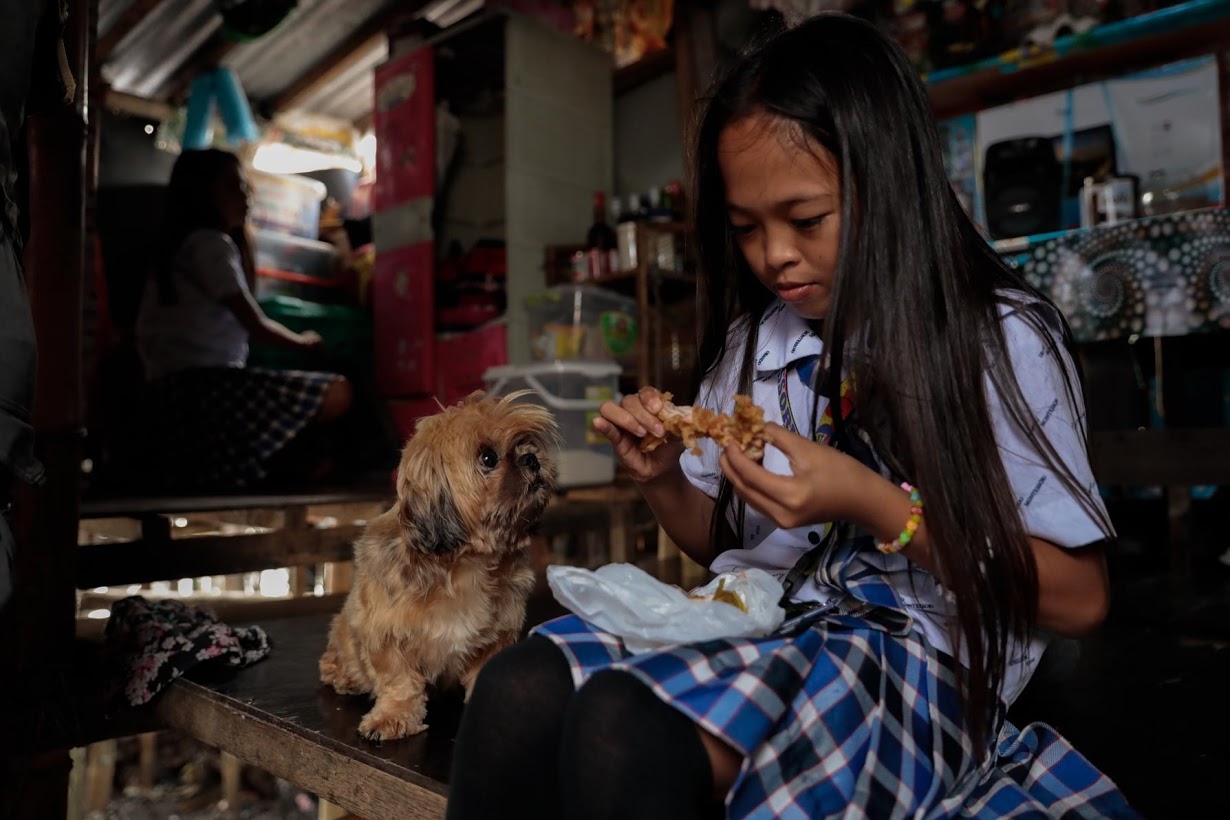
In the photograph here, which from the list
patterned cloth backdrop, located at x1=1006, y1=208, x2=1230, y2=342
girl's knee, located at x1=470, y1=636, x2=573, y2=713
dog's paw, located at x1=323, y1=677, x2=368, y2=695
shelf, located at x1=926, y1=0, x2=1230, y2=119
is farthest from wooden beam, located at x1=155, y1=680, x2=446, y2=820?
shelf, located at x1=926, y1=0, x2=1230, y2=119

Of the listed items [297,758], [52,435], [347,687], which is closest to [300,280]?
[52,435]

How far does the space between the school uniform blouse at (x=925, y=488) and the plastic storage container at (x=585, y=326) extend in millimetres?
3349

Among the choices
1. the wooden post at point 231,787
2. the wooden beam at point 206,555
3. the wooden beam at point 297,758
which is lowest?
the wooden post at point 231,787

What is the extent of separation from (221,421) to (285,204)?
2.53m

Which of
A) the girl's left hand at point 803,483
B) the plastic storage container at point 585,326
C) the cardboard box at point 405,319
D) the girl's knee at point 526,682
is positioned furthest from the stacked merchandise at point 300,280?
the girl's left hand at point 803,483

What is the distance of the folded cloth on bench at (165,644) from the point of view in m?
2.09

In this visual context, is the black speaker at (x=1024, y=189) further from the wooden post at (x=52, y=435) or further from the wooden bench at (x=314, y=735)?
the wooden post at (x=52, y=435)

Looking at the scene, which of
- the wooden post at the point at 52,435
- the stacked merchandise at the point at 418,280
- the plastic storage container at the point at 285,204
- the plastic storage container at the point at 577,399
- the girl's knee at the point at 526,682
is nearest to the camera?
the girl's knee at the point at 526,682

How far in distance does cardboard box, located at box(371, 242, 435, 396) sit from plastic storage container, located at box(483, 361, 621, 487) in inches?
54.9

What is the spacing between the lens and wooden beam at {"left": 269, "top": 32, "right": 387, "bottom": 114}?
7.00 m

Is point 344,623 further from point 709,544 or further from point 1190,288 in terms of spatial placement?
point 1190,288

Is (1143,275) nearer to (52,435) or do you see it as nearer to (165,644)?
(165,644)

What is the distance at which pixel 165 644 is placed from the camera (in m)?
2.14

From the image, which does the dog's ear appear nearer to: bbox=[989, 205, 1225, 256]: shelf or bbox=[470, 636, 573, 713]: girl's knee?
bbox=[470, 636, 573, 713]: girl's knee
